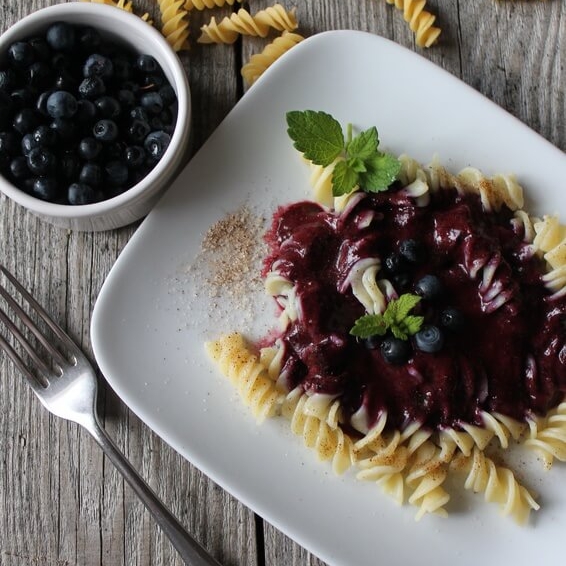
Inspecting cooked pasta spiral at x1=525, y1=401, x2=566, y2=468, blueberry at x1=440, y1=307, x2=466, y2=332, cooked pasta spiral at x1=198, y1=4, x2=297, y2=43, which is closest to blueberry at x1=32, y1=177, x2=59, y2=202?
cooked pasta spiral at x1=198, y1=4, x2=297, y2=43

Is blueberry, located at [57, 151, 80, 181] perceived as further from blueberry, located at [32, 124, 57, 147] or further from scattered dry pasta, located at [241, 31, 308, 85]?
scattered dry pasta, located at [241, 31, 308, 85]

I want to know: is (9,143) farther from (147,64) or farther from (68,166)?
(147,64)

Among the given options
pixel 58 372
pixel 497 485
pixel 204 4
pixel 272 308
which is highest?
pixel 204 4

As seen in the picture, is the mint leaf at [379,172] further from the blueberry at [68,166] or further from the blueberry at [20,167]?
the blueberry at [20,167]

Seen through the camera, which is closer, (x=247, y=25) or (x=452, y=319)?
(x=452, y=319)

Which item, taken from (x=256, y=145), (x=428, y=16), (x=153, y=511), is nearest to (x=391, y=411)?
(x=153, y=511)

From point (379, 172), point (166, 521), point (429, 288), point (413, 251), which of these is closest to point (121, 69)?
point (379, 172)
